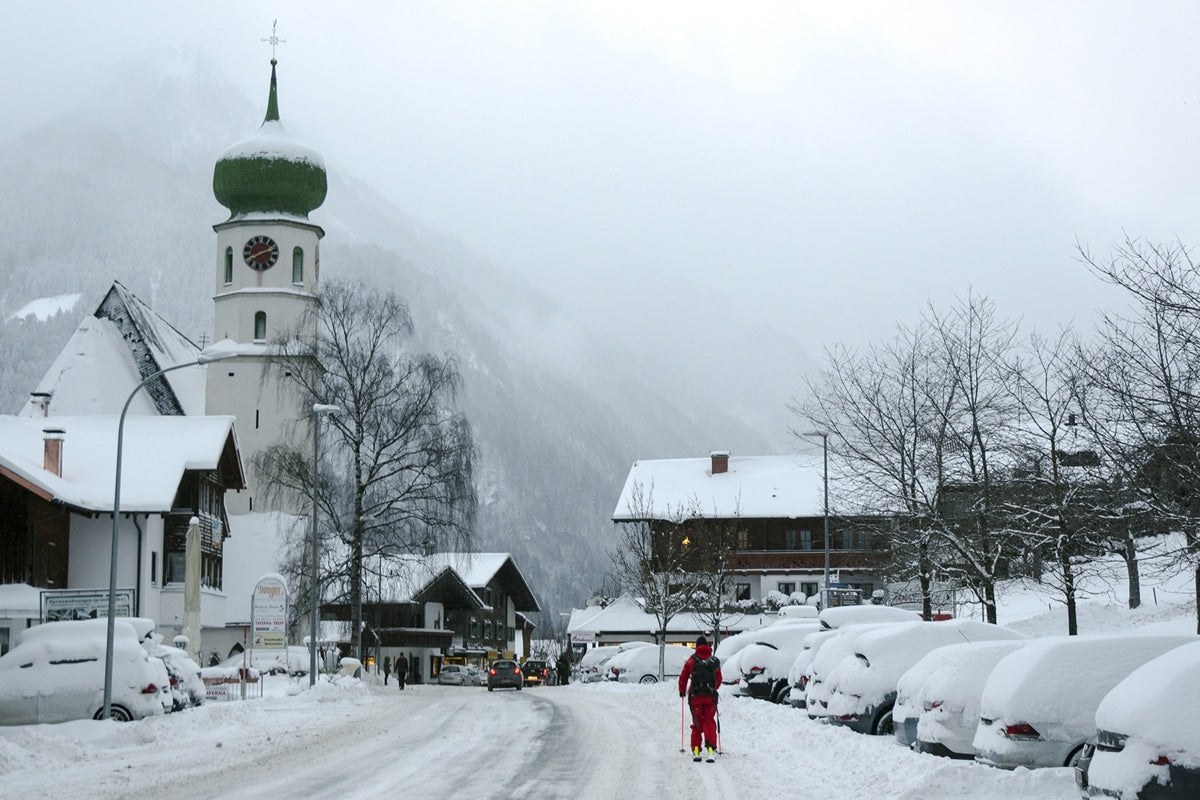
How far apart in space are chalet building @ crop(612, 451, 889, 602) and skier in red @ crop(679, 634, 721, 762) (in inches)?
2117

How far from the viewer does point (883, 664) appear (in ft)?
68.5

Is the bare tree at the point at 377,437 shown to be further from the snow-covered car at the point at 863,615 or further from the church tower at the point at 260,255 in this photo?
the church tower at the point at 260,255

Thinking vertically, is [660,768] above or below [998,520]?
below

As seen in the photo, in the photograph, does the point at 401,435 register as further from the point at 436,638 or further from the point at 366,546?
the point at 436,638

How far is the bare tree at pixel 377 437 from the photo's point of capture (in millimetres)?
46562

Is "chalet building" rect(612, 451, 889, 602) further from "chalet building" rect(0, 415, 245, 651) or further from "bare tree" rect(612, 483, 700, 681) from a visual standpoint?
"chalet building" rect(0, 415, 245, 651)

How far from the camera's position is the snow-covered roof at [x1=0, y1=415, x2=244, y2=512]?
49812 millimetres

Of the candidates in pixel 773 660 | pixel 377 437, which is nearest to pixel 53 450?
pixel 377 437

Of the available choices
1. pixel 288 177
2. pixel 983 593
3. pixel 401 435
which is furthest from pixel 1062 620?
pixel 288 177

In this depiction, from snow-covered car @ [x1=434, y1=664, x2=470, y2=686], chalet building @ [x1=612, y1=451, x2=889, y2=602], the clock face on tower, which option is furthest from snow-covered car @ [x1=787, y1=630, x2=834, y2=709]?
the clock face on tower

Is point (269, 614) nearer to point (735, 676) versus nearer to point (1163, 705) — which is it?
point (735, 676)

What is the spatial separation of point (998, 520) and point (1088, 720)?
15.4 metres

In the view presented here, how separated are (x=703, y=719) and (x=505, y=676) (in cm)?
3474

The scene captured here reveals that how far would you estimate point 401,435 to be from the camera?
48.1 m
